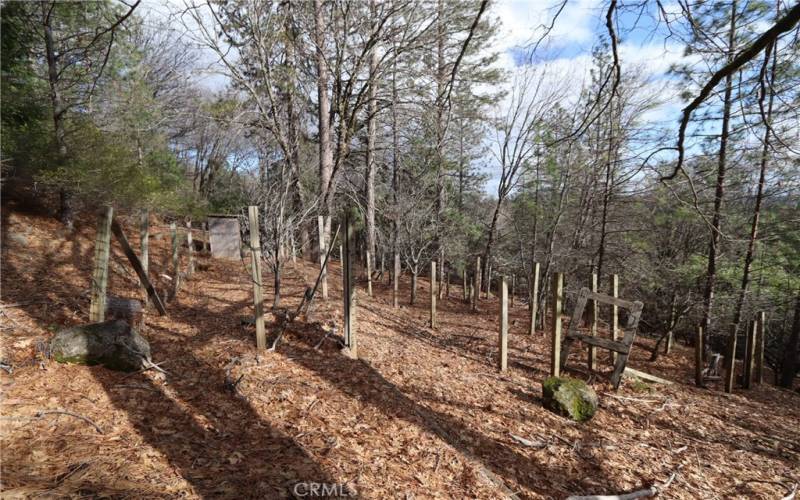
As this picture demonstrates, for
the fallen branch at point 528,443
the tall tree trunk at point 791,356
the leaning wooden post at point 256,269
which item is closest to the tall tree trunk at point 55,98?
the leaning wooden post at point 256,269

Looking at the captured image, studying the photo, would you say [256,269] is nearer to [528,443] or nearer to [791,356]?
[528,443]

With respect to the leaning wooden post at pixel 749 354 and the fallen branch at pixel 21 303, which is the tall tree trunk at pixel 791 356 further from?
the fallen branch at pixel 21 303

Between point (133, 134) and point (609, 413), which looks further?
point (133, 134)

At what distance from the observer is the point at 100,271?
4113mm

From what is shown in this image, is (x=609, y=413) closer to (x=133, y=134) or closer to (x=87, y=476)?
(x=87, y=476)

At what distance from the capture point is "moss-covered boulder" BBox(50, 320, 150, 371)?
342 cm

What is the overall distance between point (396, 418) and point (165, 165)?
13.7 meters

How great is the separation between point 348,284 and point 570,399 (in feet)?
10.8

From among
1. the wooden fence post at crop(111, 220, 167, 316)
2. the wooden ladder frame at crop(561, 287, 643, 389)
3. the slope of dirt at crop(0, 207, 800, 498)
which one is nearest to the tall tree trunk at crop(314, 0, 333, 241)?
the slope of dirt at crop(0, 207, 800, 498)

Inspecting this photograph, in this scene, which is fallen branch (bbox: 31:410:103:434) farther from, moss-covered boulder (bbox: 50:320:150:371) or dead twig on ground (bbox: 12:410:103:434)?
moss-covered boulder (bbox: 50:320:150:371)

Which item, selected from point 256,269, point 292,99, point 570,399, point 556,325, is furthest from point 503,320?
point 292,99

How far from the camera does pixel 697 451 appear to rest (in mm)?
4207

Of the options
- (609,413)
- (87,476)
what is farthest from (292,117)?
(609,413)

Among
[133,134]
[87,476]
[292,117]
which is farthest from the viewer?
[133,134]
